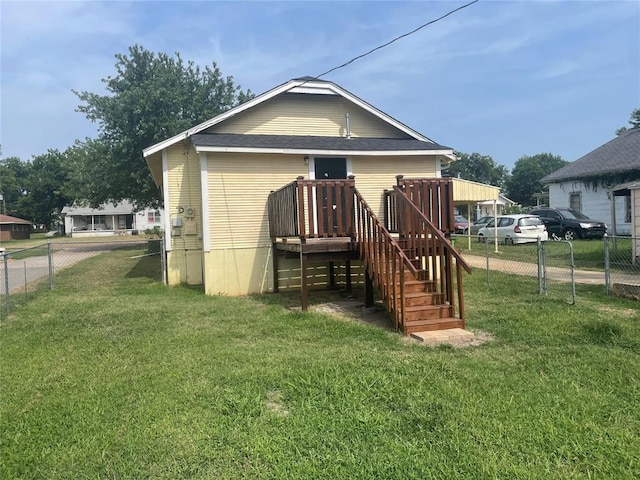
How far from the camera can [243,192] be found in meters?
10.1

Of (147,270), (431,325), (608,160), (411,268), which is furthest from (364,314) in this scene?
(608,160)

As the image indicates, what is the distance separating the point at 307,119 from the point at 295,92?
715mm

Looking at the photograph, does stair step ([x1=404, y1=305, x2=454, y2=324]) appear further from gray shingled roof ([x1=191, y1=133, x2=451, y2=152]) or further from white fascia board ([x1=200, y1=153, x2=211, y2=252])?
white fascia board ([x1=200, y1=153, x2=211, y2=252])

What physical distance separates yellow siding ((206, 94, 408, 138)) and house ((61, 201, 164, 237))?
148ft

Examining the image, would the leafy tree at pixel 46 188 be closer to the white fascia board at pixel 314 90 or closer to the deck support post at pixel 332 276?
the white fascia board at pixel 314 90

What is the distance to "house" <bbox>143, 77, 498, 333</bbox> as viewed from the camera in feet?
32.1

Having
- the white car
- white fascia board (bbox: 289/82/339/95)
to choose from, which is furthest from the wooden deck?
the white car

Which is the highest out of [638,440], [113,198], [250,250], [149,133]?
[149,133]

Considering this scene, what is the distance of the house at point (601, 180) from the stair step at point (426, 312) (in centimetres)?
1728

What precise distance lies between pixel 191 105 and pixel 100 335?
19.9 metres

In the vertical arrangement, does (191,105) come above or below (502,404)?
above

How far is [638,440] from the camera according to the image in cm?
311

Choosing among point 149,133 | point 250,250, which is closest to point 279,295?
point 250,250

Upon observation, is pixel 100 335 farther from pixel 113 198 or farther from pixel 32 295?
pixel 113 198
